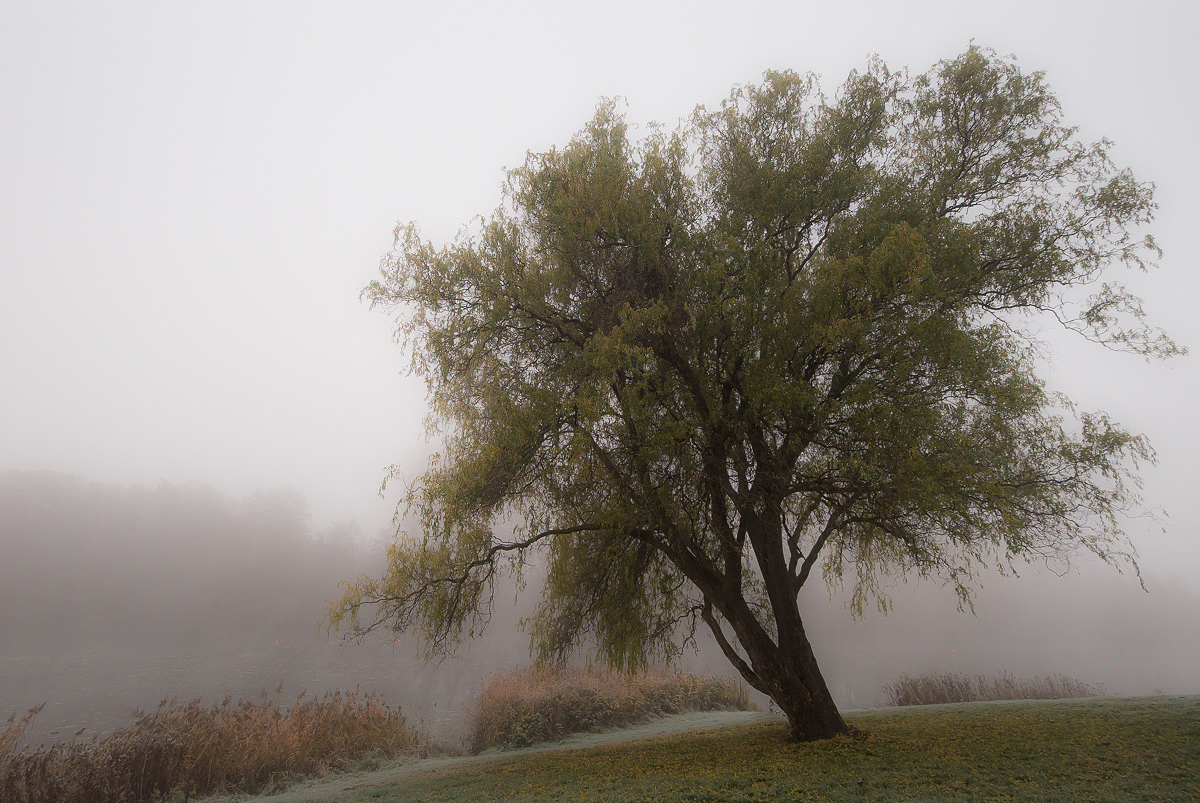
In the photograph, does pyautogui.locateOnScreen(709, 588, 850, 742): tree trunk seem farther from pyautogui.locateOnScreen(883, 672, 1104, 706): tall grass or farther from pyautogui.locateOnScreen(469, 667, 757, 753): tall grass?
pyautogui.locateOnScreen(883, 672, 1104, 706): tall grass

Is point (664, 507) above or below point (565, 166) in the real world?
below

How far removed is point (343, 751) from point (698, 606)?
7297mm

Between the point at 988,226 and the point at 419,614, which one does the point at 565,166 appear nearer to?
the point at 988,226

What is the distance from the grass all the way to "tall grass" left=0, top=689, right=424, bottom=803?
88.1 inches

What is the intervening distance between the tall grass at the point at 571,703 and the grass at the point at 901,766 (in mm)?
2307

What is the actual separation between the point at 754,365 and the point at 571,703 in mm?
9898

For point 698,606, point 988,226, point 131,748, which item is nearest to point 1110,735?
point 698,606

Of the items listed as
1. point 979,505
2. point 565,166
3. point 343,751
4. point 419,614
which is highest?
point 565,166

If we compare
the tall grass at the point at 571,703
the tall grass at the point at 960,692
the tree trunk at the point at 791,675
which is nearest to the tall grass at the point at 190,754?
the tall grass at the point at 571,703

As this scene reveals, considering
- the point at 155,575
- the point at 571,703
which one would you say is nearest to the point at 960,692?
the point at 571,703

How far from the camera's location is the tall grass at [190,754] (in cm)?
661

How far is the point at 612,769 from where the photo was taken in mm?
6348

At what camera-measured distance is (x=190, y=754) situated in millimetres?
7504

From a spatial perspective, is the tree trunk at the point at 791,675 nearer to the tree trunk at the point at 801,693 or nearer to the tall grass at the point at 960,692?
the tree trunk at the point at 801,693
